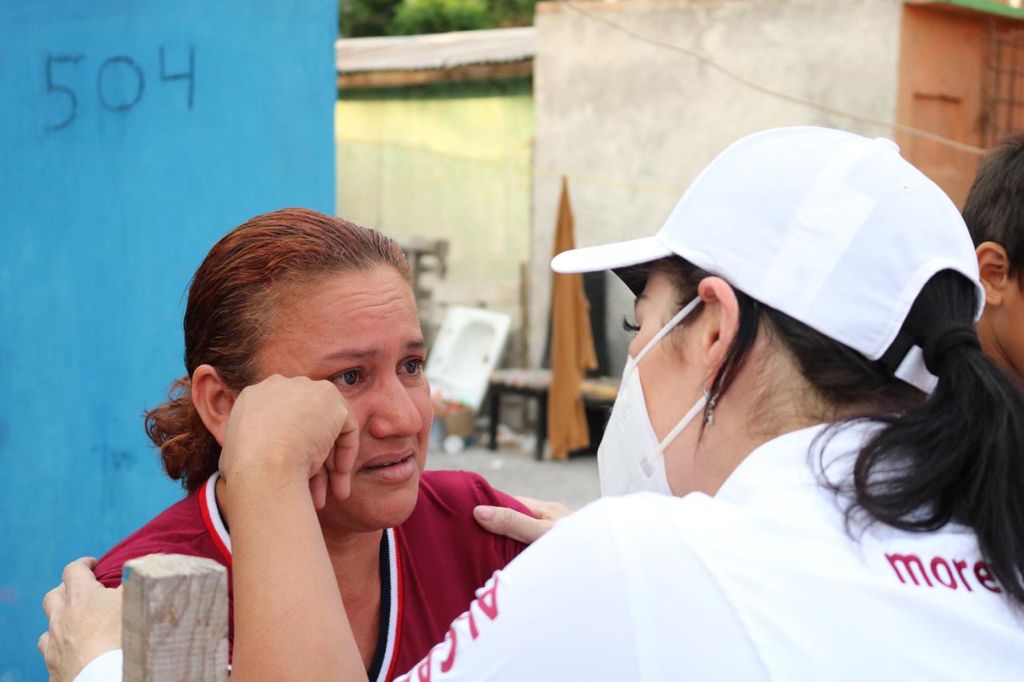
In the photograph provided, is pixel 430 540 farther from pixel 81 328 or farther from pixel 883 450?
pixel 81 328

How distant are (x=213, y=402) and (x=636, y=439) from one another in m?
0.92

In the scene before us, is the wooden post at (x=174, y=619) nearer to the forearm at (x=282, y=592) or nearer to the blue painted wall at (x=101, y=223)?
the forearm at (x=282, y=592)

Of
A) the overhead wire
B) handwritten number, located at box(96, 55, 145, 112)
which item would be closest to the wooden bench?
the overhead wire

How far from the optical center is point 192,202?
3957mm

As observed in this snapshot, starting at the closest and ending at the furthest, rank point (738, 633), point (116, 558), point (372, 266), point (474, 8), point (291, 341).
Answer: point (738, 633) < point (116, 558) < point (291, 341) < point (372, 266) < point (474, 8)

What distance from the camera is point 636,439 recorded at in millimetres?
1729

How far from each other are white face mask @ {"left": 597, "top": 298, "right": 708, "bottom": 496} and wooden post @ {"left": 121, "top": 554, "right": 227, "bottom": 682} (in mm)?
680

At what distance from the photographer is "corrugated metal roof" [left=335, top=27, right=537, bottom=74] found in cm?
1098

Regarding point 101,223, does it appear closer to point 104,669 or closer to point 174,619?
point 104,669

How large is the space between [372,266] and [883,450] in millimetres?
1171

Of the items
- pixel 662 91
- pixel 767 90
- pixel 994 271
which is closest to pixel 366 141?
pixel 662 91

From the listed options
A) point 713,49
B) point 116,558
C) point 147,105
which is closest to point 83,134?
point 147,105

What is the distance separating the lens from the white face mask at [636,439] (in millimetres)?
1659

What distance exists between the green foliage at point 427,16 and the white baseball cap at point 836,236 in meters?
18.5
